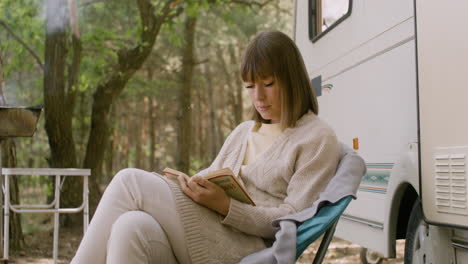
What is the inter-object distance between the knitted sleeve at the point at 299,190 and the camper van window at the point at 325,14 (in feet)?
5.66

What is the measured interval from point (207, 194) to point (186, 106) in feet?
31.5

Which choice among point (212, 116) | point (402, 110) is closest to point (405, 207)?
point (402, 110)

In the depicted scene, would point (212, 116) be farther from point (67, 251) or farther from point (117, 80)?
point (67, 251)

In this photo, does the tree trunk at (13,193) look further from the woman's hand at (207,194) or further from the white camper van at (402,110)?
the woman's hand at (207,194)

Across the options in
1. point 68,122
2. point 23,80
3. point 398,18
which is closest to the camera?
point 398,18

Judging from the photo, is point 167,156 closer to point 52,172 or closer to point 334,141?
point 52,172

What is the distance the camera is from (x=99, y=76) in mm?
8539

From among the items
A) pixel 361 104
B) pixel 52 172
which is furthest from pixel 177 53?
pixel 361 104

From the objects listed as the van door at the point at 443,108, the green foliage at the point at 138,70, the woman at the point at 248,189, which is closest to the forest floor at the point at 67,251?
the green foliage at the point at 138,70

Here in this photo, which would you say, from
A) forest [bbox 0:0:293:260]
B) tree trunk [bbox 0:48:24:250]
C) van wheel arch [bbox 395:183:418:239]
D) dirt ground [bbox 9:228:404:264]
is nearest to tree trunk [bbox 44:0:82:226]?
forest [bbox 0:0:293:260]

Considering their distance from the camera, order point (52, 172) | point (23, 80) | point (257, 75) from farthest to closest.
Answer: point (23, 80) < point (52, 172) < point (257, 75)

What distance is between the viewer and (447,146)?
7.17ft

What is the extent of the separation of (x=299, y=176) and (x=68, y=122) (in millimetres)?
5341

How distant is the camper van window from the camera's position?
3652 millimetres
